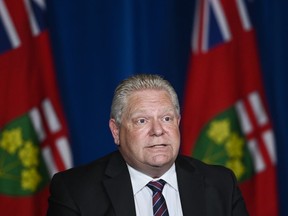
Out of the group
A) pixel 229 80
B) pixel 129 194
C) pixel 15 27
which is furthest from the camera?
pixel 229 80

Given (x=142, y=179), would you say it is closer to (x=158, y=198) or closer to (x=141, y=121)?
(x=158, y=198)

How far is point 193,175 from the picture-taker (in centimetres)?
209

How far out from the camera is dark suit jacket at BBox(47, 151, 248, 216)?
6.39 feet

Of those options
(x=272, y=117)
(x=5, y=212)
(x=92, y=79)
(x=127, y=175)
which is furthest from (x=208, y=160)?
(x=127, y=175)

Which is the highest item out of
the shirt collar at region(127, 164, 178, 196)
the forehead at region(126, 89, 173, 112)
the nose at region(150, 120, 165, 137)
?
the forehead at region(126, 89, 173, 112)

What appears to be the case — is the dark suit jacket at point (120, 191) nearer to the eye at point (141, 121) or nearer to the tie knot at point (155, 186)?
the tie knot at point (155, 186)

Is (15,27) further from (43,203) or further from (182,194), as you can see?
(182,194)

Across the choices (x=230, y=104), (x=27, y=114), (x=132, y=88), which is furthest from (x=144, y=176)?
(x=230, y=104)

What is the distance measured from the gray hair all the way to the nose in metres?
0.11

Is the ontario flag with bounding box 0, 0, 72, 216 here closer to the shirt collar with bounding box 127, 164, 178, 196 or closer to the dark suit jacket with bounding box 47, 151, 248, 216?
the dark suit jacket with bounding box 47, 151, 248, 216

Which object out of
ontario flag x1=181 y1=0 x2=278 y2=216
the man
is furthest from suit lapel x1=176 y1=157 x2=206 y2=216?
ontario flag x1=181 y1=0 x2=278 y2=216

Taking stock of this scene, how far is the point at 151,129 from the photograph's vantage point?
1899 millimetres

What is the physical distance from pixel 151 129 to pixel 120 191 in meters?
0.23

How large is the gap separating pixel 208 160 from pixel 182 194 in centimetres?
121
